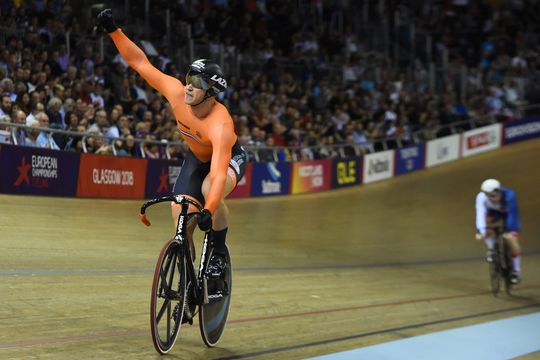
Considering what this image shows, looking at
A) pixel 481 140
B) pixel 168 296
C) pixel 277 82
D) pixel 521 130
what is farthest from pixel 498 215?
pixel 521 130

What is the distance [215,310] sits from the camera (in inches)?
213

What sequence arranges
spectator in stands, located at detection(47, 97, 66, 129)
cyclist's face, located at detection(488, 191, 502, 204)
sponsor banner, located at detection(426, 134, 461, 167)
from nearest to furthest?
cyclist's face, located at detection(488, 191, 502, 204)
spectator in stands, located at detection(47, 97, 66, 129)
sponsor banner, located at detection(426, 134, 461, 167)

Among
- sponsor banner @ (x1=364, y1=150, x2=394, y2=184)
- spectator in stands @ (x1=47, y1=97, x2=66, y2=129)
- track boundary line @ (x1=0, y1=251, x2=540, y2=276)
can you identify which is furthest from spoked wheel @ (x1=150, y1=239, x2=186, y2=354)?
sponsor banner @ (x1=364, y1=150, x2=394, y2=184)

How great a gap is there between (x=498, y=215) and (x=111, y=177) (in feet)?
19.0

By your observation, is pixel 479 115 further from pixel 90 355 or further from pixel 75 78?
pixel 90 355

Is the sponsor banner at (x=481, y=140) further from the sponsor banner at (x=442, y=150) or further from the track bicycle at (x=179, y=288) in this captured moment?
the track bicycle at (x=179, y=288)

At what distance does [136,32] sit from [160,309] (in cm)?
1127

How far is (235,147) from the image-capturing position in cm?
540

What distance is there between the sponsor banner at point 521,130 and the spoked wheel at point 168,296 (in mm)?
22250

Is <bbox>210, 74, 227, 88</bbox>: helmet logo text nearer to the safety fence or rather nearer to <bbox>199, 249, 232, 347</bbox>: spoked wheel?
<bbox>199, 249, 232, 347</bbox>: spoked wheel

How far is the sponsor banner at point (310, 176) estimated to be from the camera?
17.4m

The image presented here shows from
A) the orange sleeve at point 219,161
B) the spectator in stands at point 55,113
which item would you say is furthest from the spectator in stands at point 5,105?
the orange sleeve at point 219,161

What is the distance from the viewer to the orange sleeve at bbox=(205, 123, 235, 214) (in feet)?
15.5

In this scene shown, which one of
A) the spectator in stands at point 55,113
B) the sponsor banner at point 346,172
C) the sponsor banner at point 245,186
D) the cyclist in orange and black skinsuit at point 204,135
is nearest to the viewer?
the cyclist in orange and black skinsuit at point 204,135
